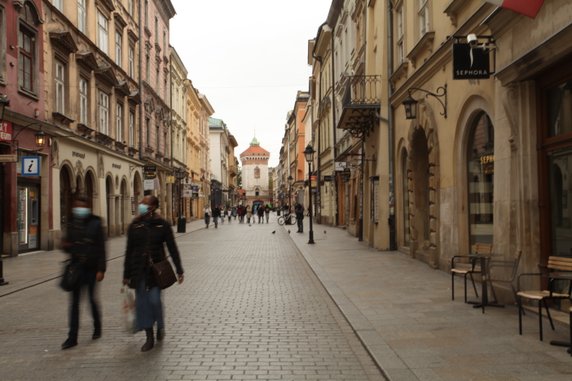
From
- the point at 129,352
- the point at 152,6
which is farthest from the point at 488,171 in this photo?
the point at 152,6

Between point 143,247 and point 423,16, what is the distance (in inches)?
425

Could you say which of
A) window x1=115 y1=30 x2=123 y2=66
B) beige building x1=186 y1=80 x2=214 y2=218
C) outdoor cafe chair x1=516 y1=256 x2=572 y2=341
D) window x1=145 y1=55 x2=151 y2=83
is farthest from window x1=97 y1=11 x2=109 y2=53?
beige building x1=186 y1=80 x2=214 y2=218

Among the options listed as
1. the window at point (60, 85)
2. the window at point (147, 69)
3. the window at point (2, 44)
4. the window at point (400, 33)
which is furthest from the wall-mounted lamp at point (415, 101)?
the window at point (147, 69)

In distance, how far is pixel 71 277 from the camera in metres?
6.73

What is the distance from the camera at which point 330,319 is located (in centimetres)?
835

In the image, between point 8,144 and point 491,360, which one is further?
point 8,144

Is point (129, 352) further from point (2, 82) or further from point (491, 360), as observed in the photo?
point (2, 82)

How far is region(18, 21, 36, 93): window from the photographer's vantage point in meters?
Answer: 18.6

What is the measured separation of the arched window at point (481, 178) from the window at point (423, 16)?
390cm

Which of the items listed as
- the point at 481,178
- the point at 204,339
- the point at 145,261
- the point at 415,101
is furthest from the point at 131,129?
the point at 145,261

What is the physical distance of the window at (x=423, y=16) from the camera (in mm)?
14266

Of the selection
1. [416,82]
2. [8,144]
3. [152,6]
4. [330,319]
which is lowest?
[330,319]

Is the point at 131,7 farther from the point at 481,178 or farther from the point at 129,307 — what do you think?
the point at 129,307

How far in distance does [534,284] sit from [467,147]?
4379 millimetres
